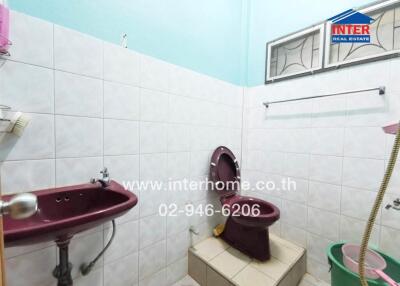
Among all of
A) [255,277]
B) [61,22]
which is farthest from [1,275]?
[255,277]

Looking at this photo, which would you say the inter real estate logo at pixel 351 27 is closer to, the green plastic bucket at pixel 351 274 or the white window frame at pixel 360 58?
the white window frame at pixel 360 58

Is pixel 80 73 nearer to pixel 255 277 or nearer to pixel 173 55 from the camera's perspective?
pixel 173 55

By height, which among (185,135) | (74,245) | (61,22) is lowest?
(74,245)

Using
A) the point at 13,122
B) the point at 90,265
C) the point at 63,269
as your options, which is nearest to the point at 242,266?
the point at 90,265

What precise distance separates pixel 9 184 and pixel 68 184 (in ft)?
0.68

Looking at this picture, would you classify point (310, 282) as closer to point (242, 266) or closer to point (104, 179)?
point (242, 266)

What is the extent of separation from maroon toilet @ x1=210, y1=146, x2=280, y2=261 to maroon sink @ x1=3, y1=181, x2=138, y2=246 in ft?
2.69

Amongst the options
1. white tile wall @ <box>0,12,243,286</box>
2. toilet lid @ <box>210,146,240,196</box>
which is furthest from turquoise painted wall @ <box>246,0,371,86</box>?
toilet lid @ <box>210,146,240,196</box>

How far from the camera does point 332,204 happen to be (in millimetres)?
1364

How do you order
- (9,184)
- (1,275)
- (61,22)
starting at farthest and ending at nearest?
(61,22)
(9,184)
(1,275)

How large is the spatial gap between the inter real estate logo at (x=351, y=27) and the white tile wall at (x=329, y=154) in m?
0.24

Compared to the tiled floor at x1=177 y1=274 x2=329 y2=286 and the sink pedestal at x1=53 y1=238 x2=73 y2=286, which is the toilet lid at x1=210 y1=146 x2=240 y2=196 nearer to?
the tiled floor at x1=177 y1=274 x2=329 y2=286

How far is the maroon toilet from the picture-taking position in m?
1.33

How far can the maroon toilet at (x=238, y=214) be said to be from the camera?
52.2 inches
